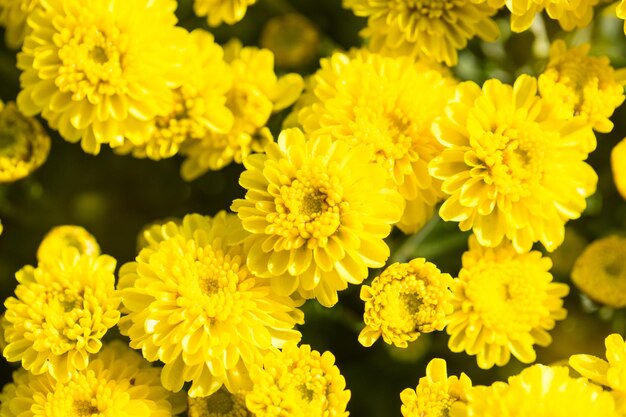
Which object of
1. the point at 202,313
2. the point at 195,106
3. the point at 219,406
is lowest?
the point at 219,406

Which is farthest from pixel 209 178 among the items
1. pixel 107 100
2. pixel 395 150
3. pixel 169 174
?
pixel 395 150

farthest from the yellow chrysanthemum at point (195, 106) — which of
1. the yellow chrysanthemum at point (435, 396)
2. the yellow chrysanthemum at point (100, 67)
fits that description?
the yellow chrysanthemum at point (435, 396)

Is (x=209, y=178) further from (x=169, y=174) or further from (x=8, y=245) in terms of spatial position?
(x=8, y=245)

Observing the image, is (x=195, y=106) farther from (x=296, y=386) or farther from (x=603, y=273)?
(x=603, y=273)

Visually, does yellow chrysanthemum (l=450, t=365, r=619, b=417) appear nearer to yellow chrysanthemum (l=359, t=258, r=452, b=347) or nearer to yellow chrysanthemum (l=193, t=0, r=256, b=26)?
yellow chrysanthemum (l=359, t=258, r=452, b=347)

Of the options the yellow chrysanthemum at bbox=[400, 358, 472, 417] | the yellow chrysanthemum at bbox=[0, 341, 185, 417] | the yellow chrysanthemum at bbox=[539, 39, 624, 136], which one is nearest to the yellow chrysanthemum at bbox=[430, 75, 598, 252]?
the yellow chrysanthemum at bbox=[539, 39, 624, 136]

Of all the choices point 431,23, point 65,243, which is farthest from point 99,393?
point 431,23

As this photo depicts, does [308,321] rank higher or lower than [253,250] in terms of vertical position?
lower
